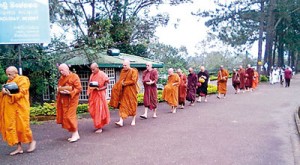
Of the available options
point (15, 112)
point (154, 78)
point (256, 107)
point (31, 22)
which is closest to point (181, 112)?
point (154, 78)

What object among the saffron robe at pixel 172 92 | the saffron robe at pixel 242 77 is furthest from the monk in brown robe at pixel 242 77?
the saffron robe at pixel 172 92

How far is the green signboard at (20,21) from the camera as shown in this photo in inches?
322

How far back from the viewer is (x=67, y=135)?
777 centimetres

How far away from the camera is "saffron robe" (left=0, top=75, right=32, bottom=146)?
230 inches

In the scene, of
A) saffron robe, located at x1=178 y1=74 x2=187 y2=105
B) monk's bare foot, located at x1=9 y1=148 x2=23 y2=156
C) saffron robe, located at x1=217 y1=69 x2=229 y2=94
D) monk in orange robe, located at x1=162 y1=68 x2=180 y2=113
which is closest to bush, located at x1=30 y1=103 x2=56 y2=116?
monk in orange robe, located at x1=162 y1=68 x2=180 y2=113

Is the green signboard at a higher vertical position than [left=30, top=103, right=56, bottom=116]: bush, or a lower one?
higher

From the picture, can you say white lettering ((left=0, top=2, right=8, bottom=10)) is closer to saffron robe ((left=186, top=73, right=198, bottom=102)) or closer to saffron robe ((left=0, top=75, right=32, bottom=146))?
saffron robe ((left=0, top=75, right=32, bottom=146))

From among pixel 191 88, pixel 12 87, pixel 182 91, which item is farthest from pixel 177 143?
pixel 191 88

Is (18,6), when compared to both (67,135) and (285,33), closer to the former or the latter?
(67,135)

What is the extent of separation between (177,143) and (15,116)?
3.26 metres

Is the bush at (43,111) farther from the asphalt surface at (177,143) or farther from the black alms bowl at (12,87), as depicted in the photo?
the black alms bowl at (12,87)

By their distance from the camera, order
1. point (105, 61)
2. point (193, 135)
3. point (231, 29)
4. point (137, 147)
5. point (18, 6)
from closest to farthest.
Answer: point (137, 147), point (193, 135), point (18, 6), point (105, 61), point (231, 29)

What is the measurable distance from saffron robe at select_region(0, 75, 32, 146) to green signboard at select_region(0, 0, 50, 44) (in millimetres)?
2598

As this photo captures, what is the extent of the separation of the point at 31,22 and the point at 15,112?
328 cm
